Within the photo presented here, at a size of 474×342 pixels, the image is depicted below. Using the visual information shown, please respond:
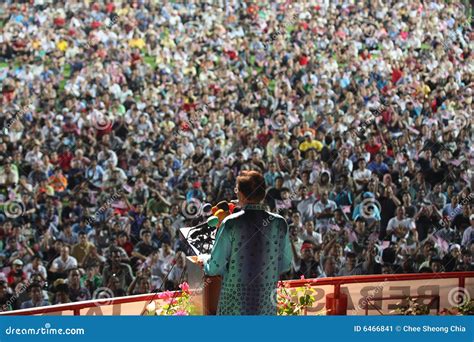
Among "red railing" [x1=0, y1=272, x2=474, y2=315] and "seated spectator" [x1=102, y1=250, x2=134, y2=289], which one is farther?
"seated spectator" [x1=102, y1=250, x2=134, y2=289]

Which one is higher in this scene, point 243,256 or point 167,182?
point 167,182

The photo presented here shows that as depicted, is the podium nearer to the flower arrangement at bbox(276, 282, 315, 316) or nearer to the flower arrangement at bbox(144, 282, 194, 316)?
the flower arrangement at bbox(144, 282, 194, 316)

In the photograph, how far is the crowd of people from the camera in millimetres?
7098

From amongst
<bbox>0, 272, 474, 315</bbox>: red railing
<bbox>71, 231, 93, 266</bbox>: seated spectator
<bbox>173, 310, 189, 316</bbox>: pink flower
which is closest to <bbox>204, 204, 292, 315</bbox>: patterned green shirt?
<bbox>173, 310, 189, 316</bbox>: pink flower

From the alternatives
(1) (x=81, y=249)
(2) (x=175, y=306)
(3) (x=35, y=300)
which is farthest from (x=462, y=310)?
(1) (x=81, y=249)

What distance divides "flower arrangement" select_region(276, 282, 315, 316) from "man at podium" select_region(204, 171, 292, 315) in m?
0.65

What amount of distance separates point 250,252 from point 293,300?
93cm

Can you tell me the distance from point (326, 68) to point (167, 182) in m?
3.64

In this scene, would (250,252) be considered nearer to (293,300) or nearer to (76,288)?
(293,300)

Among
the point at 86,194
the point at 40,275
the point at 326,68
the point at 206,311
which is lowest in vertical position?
the point at 206,311

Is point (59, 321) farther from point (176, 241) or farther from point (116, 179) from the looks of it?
point (116, 179)

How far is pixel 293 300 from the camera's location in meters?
4.22

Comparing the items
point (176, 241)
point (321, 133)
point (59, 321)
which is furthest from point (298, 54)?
point (59, 321)

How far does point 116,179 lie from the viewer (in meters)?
8.52
